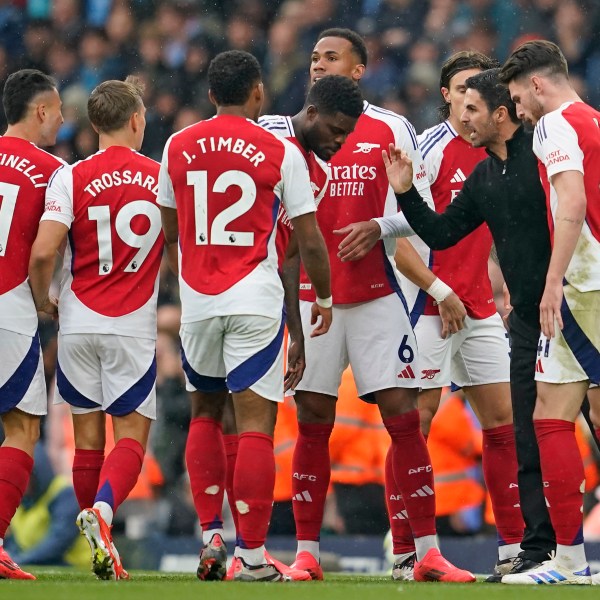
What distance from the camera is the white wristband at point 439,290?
6.77 m

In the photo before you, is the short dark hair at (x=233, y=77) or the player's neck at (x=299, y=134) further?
the player's neck at (x=299, y=134)

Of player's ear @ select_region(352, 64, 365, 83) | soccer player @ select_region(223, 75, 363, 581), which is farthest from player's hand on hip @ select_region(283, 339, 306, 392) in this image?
player's ear @ select_region(352, 64, 365, 83)

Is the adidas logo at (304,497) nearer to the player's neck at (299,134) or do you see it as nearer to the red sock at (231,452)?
the red sock at (231,452)

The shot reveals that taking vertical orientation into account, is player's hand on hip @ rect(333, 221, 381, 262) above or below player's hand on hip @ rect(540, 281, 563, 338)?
above

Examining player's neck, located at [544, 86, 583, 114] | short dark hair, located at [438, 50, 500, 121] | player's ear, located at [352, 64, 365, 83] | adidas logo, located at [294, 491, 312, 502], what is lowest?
adidas logo, located at [294, 491, 312, 502]

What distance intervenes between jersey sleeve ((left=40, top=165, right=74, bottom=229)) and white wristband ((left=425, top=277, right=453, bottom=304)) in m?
1.75

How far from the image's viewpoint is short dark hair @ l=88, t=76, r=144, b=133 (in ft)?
21.0

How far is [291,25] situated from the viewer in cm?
1266

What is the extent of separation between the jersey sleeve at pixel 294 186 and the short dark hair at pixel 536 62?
3.07 feet

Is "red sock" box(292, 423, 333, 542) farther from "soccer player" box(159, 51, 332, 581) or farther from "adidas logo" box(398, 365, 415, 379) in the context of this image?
"soccer player" box(159, 51, 332, 581)

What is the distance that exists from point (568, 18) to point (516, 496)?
552 centimetres

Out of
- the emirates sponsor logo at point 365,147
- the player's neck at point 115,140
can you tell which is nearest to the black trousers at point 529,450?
the emirates sponsor logo at point 365,147

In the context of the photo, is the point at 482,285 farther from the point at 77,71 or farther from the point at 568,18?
the point at 77,71

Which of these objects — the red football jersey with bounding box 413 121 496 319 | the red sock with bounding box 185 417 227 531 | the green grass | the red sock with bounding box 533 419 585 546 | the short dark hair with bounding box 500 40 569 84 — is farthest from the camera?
the red football jersey with bounding box 413 121 496 319
